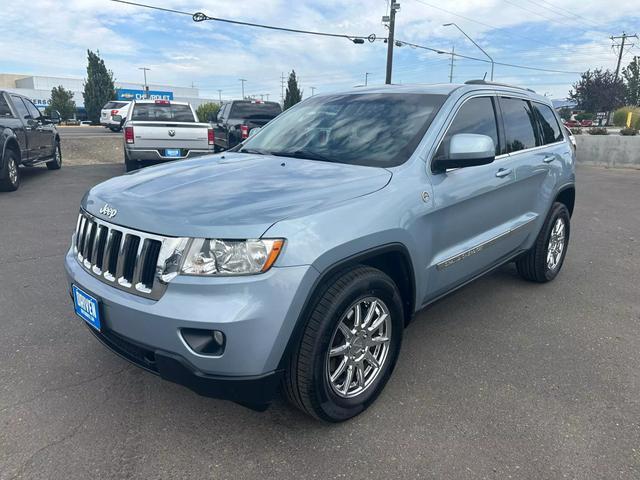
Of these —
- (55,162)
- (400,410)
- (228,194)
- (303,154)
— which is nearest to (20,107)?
(55,162)

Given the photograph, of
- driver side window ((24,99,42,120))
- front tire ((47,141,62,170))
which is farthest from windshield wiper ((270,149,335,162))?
front tire ((47,141,62,170))

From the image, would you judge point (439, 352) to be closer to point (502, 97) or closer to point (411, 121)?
point (411, 121)

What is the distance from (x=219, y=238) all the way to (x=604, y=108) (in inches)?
2192

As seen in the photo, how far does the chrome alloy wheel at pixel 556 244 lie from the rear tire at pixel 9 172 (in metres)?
8.80

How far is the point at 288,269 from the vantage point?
2117 millimetres

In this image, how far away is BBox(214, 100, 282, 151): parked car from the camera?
13.5 meters

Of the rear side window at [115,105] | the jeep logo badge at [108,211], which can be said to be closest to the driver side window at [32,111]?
the jeep logo badge at [108,211]

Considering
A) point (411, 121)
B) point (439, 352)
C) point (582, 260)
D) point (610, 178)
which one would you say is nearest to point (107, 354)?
point (439, 352)

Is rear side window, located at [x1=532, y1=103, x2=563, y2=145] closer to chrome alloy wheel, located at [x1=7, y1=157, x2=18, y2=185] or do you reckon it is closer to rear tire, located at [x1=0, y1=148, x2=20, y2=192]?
rear tire, located at [x1=0, y1=148, x2=20, y2=192]

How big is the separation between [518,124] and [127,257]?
3301 millimetres

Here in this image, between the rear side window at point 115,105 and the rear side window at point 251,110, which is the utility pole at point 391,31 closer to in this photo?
the rear side window at point 251,110

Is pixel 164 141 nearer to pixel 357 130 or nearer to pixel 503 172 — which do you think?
pixel 357 130

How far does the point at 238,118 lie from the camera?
549 inches

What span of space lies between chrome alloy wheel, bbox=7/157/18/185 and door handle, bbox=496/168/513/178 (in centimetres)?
875
